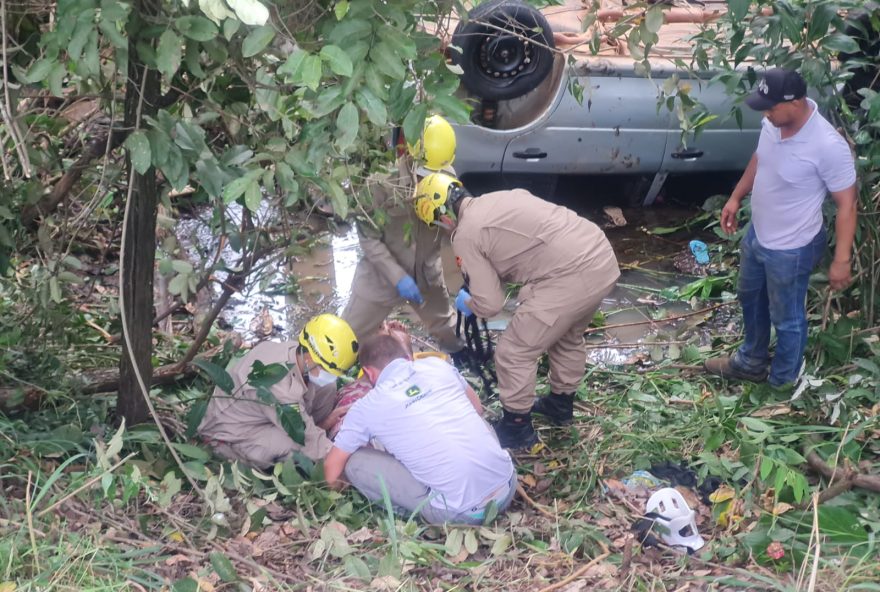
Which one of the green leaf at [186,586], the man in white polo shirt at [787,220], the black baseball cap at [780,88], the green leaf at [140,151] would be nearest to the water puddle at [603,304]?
the man in white polo shirt at [787,220]

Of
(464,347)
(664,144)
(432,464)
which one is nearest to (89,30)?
(432,464)

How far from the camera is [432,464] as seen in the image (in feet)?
12.2

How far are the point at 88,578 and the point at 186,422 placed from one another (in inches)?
52.6

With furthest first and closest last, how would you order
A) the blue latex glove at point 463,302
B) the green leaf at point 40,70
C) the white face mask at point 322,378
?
the blue latex glove at point 463,302 < the white face mask at point 322,378 < the green leaf at point 40,70

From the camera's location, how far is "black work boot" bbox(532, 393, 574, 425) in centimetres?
474

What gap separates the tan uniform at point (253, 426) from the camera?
13.4 feet

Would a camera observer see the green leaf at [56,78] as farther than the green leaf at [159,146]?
No

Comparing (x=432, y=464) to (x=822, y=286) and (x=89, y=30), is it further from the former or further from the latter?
(x=822, y=286)

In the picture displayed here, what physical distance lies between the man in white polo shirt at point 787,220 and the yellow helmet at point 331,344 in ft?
6.91

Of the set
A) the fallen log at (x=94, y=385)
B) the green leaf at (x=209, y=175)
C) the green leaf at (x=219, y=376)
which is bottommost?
the fallen log at (x=94, y=385)

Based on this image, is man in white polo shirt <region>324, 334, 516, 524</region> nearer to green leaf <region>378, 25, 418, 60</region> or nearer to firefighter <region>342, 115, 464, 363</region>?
firefighter <region>342, 115, 464, 363</region>

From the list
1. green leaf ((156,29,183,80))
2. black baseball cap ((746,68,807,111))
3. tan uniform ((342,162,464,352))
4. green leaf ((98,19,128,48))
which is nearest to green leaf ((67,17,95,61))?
green leaf ((98,19,128,48))

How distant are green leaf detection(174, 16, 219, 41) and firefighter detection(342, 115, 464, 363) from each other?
1728 millimetres

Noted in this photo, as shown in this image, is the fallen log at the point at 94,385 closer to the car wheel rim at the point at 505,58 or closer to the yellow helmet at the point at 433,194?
the yellow helmet at the point at 433,194
